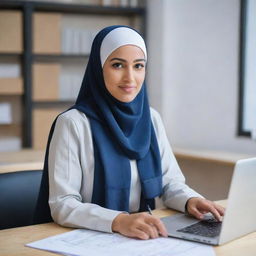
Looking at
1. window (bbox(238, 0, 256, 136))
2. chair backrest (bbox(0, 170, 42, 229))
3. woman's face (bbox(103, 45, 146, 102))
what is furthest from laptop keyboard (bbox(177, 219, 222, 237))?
window (bbox(238, 0, 256, 136))

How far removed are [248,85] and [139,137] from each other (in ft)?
7.25

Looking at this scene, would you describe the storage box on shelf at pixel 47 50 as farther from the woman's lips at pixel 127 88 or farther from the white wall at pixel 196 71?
the woman's lips at pixel 127 88

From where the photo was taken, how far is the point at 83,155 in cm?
170

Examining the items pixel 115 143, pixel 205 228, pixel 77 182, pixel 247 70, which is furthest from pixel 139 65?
pixel 247 70

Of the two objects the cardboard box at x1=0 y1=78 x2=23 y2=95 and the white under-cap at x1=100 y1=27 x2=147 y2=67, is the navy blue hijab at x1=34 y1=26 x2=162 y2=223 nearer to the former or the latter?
the white under-cap at x1=100 y1=27 x2=147 y2=67

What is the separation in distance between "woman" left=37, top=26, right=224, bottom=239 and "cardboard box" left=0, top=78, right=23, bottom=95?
2.16 meters

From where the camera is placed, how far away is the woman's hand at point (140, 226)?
1.38 metres

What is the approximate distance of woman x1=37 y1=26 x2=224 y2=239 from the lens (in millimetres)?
1659

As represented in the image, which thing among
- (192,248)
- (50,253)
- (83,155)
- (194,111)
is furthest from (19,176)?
(194,111)

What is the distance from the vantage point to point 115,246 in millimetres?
1325

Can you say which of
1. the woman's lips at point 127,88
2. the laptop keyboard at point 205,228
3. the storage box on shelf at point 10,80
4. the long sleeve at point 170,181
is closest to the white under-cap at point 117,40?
the woman's lips at point 127,88

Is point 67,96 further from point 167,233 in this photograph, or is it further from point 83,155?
point 167,233

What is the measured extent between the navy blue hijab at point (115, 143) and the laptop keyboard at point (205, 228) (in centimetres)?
28

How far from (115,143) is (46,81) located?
2.42 metres
